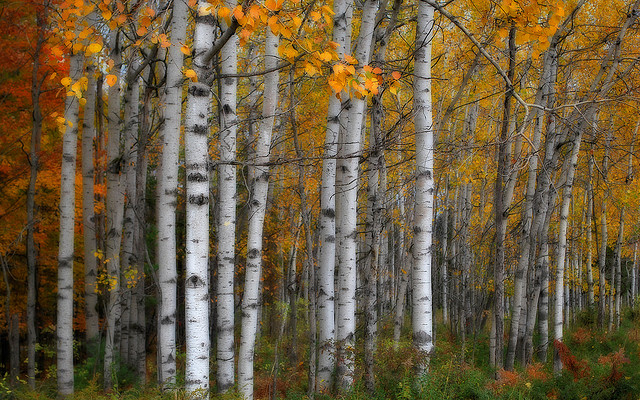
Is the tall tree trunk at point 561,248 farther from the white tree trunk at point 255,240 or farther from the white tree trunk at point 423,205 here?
the white tree trunk at point 255,240

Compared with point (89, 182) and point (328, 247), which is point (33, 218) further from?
point (328, 247)

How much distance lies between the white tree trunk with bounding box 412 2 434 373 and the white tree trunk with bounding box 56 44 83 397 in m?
4.56

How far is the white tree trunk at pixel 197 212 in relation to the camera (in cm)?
345

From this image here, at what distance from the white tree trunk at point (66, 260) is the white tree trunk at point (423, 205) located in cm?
456

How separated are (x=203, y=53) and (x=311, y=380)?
4.16 m

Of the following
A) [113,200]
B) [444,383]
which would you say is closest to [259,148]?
→ [444,383]

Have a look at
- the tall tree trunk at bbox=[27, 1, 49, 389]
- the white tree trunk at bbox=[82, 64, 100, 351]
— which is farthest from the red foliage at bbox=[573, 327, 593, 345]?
the tall tree trunk at bbox=[27, 1, 49, 389]

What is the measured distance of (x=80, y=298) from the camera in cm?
1338

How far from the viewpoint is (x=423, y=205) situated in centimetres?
509

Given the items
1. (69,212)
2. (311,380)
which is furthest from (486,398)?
(69,212)

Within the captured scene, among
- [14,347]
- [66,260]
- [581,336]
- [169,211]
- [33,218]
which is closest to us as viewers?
[169,211]

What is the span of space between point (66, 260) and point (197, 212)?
13.5ft

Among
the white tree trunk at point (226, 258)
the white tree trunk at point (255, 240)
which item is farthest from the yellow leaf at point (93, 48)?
the white tree trunk at point (255, 240)

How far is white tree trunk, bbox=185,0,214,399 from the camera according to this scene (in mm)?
3449
